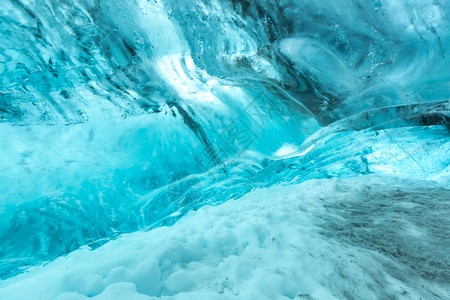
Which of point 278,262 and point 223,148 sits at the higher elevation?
point 223,148

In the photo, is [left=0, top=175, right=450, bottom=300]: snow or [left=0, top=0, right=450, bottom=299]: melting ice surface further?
[left=0, top=0, right=450, bottom=299]: melting ice surface

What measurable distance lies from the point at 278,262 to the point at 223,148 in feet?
11.1

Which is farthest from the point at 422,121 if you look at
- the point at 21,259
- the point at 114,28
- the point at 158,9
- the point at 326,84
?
the point at 21,259

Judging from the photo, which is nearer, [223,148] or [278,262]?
[278,262]

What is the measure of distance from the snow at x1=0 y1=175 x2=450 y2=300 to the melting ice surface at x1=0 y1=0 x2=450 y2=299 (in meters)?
0.01

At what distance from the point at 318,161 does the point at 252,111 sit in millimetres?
2020

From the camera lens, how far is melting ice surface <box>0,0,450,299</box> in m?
1.66

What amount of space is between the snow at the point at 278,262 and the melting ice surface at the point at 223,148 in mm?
15

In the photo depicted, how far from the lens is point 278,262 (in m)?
1.70

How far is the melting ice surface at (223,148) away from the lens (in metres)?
1.66

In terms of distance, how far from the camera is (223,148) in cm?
492

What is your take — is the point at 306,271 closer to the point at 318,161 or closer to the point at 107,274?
the point at 107,274

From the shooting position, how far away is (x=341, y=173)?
16.9 ft

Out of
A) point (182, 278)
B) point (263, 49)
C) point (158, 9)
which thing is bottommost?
point (182, 278)
